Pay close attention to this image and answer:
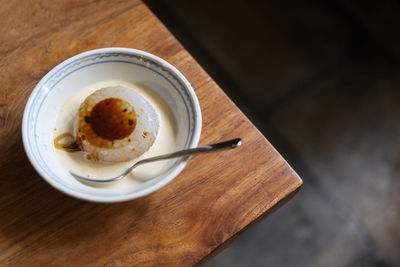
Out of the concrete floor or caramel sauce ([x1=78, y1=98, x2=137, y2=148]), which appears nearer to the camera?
caramel sauce ([x1=78, y1=98, x2=137, y2=148])

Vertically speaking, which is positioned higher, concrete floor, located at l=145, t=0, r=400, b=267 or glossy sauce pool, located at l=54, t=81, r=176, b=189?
glossy sauce pool, located at l=54, t=81, r=176, b=189

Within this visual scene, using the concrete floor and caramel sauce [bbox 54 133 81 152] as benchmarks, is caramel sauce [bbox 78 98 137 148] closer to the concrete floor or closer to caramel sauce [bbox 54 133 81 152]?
caramel sauce [bbox 54 133 81 152]

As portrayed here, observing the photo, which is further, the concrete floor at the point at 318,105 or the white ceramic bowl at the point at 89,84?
the concrete floor at the point at 318,105

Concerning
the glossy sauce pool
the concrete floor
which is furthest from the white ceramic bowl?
the concrete floor

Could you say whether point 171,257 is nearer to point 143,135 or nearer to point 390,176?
point 143,135

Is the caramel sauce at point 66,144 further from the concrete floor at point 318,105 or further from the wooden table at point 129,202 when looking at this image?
the concrete floor at point 318,105

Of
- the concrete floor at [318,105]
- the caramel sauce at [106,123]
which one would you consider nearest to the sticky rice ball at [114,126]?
the caramel sauce at [106,123]

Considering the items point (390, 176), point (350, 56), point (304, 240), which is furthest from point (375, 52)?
point (304, 240)
